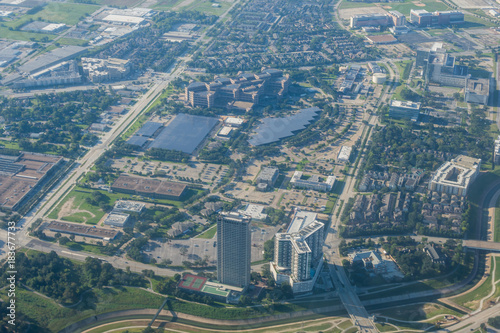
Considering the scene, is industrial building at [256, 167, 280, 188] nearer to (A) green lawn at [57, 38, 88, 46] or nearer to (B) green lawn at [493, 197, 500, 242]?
(B) green lawn at [493, 197, 500, 242]

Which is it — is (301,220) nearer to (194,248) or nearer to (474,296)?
(194,248)

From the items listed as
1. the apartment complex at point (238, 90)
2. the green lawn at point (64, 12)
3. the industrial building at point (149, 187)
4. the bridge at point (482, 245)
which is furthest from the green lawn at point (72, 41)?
the bridge at point (482, 245)

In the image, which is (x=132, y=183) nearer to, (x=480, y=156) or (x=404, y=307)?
(x=404, y=307)

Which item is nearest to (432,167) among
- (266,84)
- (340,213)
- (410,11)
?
(340,213)

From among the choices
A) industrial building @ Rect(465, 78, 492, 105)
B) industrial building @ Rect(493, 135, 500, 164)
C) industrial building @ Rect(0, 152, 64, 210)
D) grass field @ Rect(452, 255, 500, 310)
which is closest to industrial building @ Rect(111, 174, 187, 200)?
industrial building @ Rect(0, 152, 64, 210)

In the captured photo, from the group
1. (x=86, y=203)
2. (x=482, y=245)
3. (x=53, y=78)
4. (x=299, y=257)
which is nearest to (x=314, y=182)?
(x=299, y=257)
